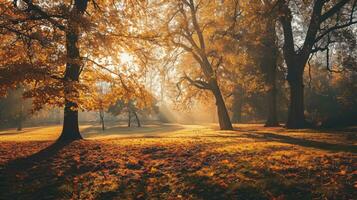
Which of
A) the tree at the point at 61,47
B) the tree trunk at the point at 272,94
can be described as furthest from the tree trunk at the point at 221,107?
the tree at the point at 61,47

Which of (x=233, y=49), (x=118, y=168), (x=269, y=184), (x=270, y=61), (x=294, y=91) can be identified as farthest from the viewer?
(x=270, y=61)

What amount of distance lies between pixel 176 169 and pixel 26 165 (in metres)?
5.35

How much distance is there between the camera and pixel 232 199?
719 cm

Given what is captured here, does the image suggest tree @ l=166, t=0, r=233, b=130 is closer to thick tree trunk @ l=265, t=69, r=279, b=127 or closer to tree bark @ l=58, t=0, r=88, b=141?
thick tree trunk @ l=265, t=69, r=279, b=127

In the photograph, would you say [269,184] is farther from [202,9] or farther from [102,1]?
[202,9]

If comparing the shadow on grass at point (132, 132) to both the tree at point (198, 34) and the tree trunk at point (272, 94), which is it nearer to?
the tree at point (198, 34)

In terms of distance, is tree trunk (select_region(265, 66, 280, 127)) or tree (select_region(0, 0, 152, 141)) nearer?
tree (select_region(0, 0, 152, 141))

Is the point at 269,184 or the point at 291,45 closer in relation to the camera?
the point at 269,184

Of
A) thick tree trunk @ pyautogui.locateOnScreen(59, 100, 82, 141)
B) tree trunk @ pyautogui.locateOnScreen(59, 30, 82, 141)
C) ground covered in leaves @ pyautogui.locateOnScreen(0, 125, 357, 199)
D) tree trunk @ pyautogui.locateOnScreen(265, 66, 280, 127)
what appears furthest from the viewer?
tree trunk @ pyautogui.locateOnScreen(265, 66, 280, 127)

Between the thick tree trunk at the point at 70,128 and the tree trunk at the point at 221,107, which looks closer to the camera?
the thick tree trunk at the point at 70,128

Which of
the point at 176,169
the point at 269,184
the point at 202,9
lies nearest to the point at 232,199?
the point at 269,184

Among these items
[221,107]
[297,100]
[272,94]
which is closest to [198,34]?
[221,107]

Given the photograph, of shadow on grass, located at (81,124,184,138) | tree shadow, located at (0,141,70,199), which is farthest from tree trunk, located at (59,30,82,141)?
shadow on grass, located at (81,124,184,138)

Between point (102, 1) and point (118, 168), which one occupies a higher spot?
point (102, 1)
